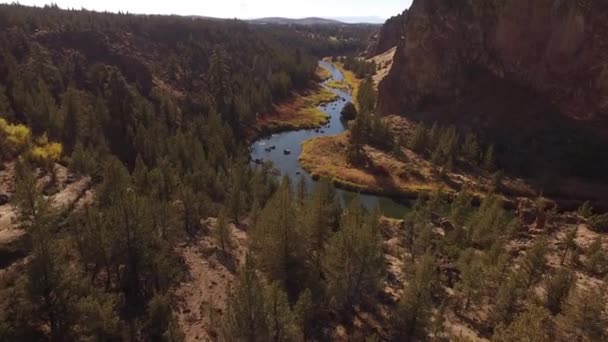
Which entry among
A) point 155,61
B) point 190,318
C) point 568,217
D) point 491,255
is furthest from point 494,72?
point 155,61

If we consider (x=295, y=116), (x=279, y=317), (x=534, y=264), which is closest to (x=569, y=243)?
(x=534, y=264)

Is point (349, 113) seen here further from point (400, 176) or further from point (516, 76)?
point (400, 176)

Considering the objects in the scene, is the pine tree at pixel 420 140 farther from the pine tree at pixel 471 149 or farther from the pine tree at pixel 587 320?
the pine tree at pixel 587 320

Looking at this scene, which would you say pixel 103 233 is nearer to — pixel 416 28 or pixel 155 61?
pixel 416 28

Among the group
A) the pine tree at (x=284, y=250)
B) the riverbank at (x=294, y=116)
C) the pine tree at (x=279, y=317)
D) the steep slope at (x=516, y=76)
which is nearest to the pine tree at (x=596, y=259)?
the steep slope at (x=516, y=76)

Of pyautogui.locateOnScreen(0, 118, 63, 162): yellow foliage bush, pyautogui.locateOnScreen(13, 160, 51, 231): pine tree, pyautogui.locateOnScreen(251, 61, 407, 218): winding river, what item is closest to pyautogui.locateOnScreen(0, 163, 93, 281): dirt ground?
pyautogui.locateOnScreen(13, 160, 51, 231): pine tree
